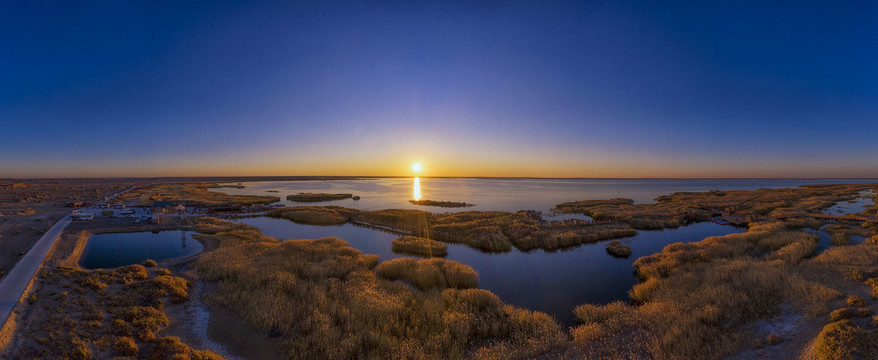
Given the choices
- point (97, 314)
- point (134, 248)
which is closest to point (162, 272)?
point (97, 314)

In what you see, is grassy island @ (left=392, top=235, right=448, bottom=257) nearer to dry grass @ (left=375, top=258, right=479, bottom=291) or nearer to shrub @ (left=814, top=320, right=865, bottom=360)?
dry grass @ (left=375, top=258, right=479, bottom=291)

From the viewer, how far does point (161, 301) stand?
1486 cm

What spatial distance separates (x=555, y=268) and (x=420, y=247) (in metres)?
11.8

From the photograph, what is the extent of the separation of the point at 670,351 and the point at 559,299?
26.4ft

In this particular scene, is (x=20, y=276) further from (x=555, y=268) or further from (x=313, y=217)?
(x=555, y=268)

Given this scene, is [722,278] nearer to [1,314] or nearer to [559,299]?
[559,299]

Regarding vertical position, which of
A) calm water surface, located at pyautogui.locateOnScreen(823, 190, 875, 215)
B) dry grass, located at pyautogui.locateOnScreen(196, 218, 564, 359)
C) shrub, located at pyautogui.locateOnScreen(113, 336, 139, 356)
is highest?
calm water surface, located at pyautogui.locateOnScreen(823, 190, 875, 215)

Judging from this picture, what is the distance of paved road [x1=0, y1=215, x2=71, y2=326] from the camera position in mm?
12623

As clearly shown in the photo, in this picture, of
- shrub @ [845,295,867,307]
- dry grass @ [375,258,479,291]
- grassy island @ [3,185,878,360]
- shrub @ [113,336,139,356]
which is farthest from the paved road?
shrub @ [845,295,867,307]

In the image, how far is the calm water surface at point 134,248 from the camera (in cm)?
2272

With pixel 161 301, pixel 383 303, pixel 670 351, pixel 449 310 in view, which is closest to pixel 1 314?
pixel 161 301

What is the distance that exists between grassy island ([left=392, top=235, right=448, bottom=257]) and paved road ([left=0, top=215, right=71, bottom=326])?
69.6ft

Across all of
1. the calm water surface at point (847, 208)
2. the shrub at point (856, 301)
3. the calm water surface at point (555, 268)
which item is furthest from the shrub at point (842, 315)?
the calm water surface at point (847, 208)

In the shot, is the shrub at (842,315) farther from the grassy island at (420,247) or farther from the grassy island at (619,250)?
the grassy island at (420,247)
